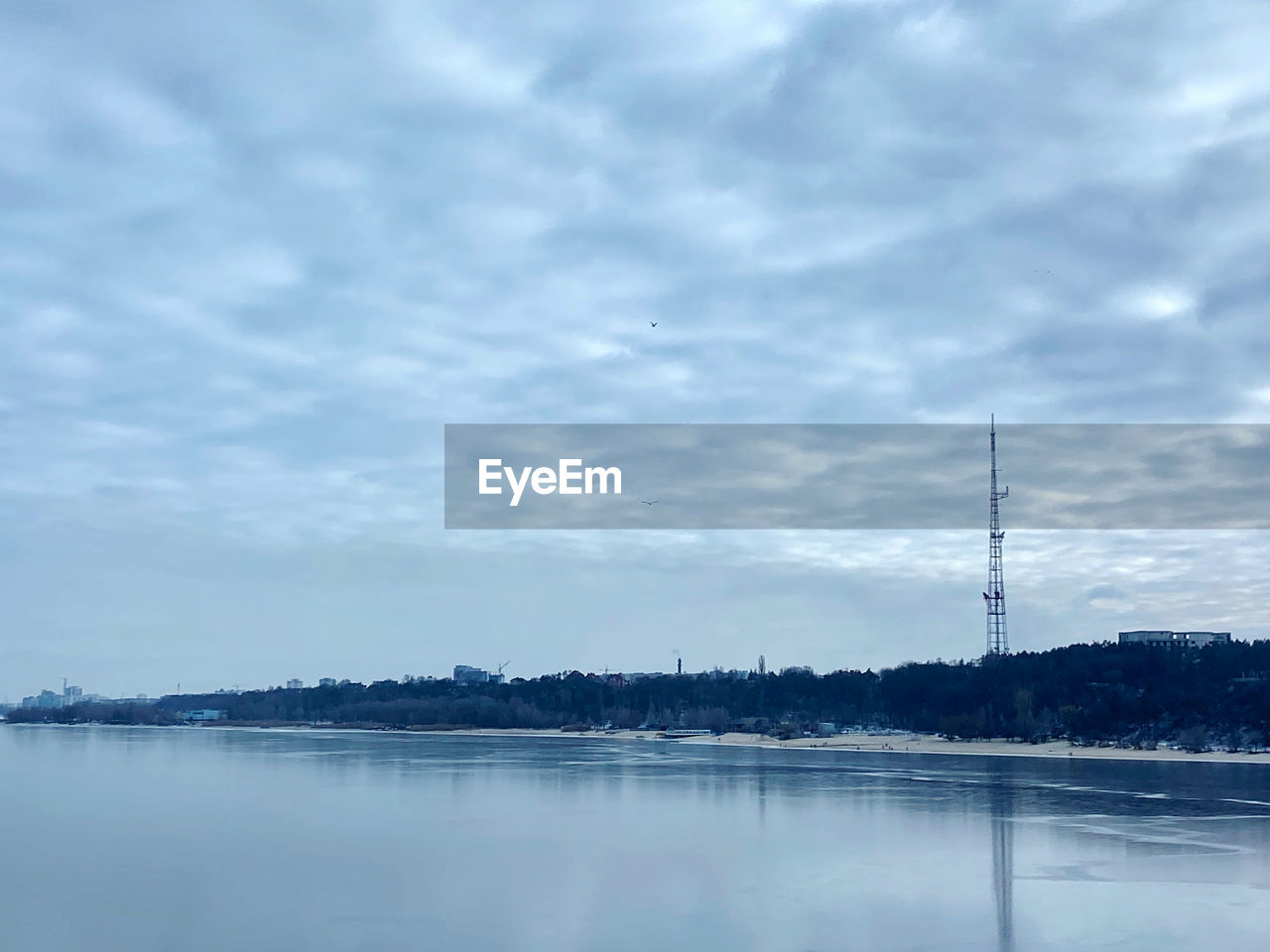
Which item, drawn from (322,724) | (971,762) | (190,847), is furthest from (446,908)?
Answer: (322,724)

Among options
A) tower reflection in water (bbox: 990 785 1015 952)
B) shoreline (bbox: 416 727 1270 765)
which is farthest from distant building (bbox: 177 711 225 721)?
tower reflection in water (bbox: 990 785 1015 952)

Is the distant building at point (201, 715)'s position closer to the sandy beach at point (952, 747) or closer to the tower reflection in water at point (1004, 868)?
the sandy beach at point (952, 747)

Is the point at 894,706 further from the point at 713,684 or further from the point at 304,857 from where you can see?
the point at 304,857

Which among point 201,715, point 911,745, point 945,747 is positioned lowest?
point 201,715

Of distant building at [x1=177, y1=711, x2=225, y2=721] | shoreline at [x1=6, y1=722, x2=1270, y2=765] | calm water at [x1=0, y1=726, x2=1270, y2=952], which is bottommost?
distant building at [x1=177, y1=711, x2=225, y2=721]

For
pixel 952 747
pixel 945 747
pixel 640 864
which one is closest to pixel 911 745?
pixel 945 747

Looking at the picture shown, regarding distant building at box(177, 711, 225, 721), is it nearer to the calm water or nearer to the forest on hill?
the forest on hill

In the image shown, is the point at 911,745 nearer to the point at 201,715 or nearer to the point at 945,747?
the point at 945,747
